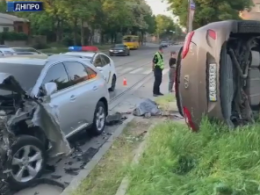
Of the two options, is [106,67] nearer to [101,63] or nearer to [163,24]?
[101,63]

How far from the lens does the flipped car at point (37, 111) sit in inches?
217

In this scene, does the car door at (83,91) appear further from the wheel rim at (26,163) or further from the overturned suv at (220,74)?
the overturned suv at (220,74)

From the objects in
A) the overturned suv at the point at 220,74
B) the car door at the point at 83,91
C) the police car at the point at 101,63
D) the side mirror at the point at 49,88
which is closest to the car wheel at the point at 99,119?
the car door at the point at 83,91

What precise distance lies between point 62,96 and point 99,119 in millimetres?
1939

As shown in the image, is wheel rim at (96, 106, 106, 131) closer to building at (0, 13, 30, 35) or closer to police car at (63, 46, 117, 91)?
police car at (63, 46, 117, 91)

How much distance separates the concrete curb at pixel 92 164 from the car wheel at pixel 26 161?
1.60 feet

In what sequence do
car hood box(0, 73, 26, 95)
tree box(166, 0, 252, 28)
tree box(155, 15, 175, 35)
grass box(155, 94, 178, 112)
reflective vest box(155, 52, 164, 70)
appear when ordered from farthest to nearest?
tree box(155, 15, 175, 35), tree box(166, 0, 252, 28), reflective vest box(155, 52, 164, 70), grass box(155, 94, 178, 112), car hood box(0, 73, 26, 95)

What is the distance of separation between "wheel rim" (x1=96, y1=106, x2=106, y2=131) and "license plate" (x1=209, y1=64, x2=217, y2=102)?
9.99 feet

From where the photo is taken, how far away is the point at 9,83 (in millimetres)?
5832

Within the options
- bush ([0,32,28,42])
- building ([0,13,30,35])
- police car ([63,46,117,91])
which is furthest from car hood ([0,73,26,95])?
building ([0,13,30,35])

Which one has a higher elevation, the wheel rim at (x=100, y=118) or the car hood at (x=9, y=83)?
the car hood at (x=9, y=83)

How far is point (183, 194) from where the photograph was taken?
13.2 ft

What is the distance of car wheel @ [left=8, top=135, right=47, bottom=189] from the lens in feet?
18.1

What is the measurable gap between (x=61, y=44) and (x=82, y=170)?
46.5 m
